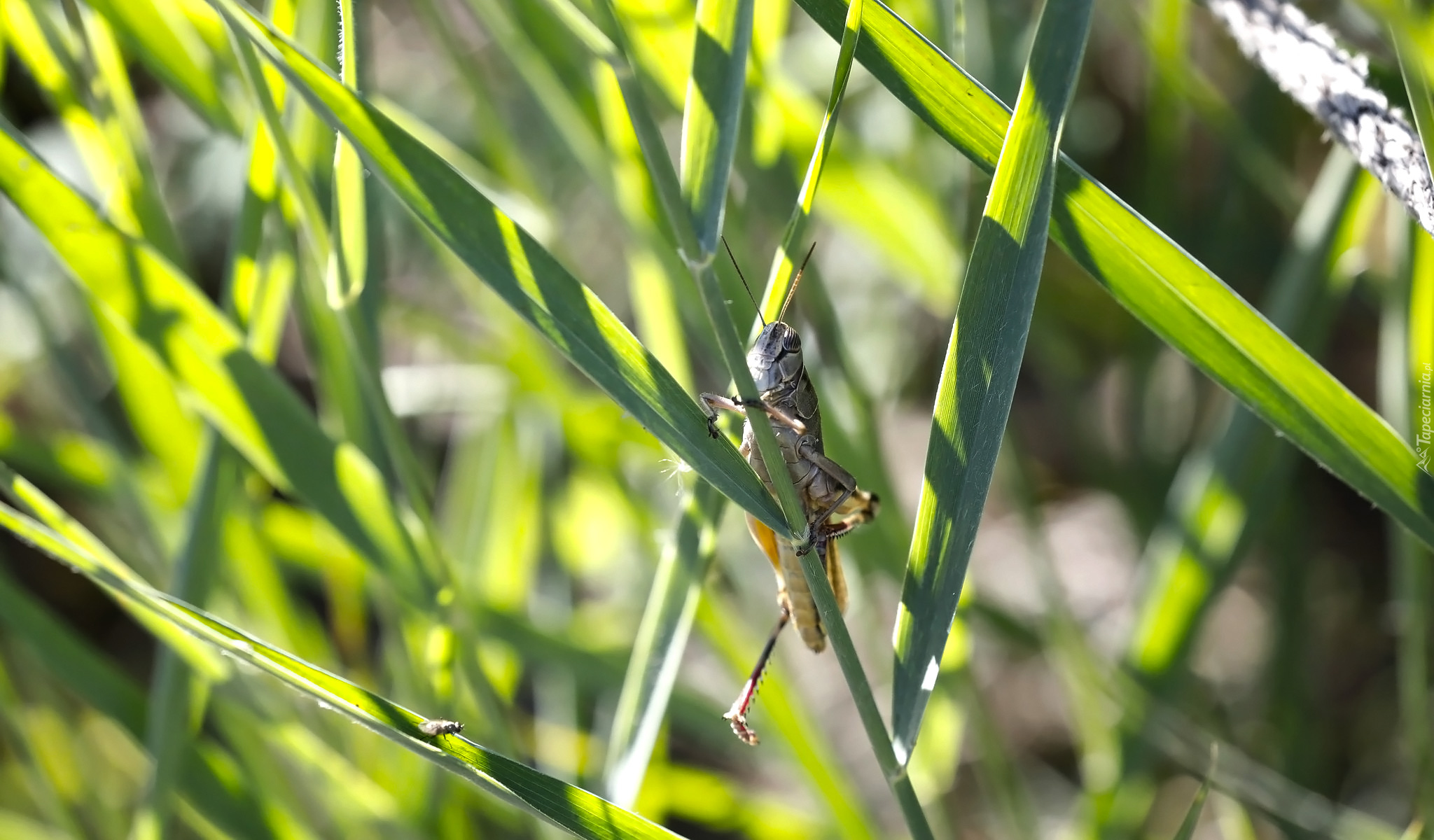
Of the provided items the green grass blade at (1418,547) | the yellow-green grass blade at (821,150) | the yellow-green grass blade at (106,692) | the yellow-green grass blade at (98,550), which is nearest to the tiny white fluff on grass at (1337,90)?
the green grass blade at (1418,547)

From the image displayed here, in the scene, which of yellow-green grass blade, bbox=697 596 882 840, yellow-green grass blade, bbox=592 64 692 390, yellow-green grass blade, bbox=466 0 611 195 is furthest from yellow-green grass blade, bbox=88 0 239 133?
yellow-green grass blade, bbox=697 596 882 840

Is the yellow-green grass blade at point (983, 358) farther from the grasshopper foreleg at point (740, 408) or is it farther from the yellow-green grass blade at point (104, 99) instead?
the yellow-green grass blade at point (104, 99)

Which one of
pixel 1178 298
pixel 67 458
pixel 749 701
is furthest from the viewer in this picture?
pixel 67 458

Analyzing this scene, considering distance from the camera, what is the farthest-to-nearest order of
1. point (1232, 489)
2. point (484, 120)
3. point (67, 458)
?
point (484, 120), point (67, 458), point (1232, 489)

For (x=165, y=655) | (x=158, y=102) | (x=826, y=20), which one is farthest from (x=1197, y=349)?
(x=158, y=102)

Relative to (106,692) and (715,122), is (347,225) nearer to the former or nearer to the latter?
(715,122)

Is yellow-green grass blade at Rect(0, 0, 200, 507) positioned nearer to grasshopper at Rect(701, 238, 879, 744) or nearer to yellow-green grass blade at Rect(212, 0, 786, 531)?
yellow-green grass blade at Rect(212, 0, 786, 531)

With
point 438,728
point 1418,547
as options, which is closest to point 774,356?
point 438,728
